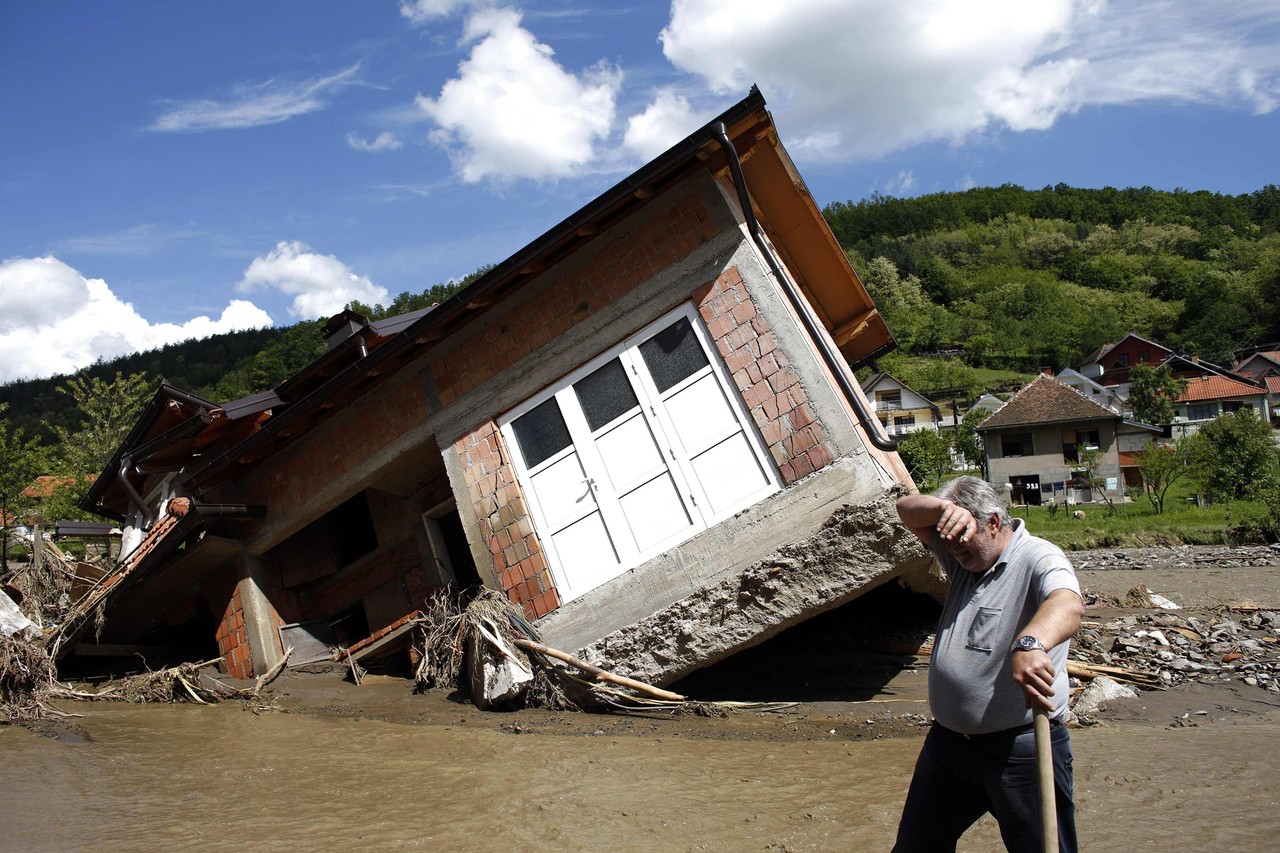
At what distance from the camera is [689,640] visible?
24.1 feet

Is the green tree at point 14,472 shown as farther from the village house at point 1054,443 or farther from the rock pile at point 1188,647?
the village house at point 1054,443

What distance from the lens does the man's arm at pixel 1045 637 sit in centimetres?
269

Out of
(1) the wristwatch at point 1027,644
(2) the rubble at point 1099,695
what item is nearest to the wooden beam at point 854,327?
(2) the rubble at point 1099,695

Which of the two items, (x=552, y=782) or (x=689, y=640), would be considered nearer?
(x=552, y=782)

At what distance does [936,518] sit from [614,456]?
5.11 m

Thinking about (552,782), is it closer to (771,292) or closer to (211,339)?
(771,292)

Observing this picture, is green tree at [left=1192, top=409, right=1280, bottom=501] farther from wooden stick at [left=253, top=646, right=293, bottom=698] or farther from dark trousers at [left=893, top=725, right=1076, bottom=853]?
dark trousers at [left=893, top=725, right=1076, bottom=853]

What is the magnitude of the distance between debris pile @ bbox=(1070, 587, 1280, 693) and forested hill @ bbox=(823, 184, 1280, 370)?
9938 centimetres

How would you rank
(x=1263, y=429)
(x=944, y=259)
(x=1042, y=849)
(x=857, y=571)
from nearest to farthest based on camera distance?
(x=1042, y=849) → (x=857, y=571) → (x=1263, y=429) → (x=944, y=259)

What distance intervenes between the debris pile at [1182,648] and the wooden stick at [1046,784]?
571cm

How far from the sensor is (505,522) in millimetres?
8500

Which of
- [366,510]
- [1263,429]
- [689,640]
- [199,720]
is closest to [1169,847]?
[689,640]

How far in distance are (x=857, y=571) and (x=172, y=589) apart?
29.8ft

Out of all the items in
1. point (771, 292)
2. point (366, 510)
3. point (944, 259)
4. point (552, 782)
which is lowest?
point (552, 782)
